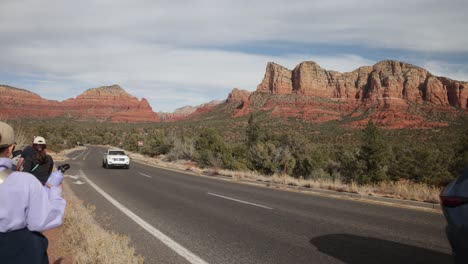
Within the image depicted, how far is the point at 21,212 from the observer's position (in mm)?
2334

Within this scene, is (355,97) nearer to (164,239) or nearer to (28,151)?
(164,239)

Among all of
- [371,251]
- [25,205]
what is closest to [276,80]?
[371,251]

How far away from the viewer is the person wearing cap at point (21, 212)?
7.55 feet

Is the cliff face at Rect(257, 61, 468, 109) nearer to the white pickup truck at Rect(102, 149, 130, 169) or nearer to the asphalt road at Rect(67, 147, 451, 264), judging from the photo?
the white pickup truck at Rect(102, 149, 130, 169)

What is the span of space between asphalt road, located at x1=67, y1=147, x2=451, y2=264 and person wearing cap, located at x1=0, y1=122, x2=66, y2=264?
11.1 feet

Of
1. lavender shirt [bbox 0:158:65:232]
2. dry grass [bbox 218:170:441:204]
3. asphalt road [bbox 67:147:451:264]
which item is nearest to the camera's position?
lavender shirt [bbox 0:158:65:232]

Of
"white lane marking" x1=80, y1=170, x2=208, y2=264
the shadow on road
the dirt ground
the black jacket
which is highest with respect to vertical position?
the black jacket

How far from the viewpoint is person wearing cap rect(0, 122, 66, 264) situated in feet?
7.55

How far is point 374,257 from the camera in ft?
→ 18.5

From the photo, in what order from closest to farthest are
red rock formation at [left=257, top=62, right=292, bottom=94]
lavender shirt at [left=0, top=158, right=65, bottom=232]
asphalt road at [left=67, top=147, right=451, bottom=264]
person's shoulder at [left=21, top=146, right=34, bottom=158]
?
lavender shirt at [left=0, top=158, right=65, bottom=232] < asphalt road at [left=67, top=147, right=451, bottom=264] < person's shoulder at [left=21, top=146, right=34, bottom=158] < red rock formation at [left=257, top=62, right=292, bottom=94]

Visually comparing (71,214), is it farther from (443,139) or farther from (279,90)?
(279,90)

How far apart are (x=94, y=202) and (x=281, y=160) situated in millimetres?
26365

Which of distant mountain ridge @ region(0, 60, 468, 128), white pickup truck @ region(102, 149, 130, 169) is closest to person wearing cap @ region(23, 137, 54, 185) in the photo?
white pickup truck @ region(102, 149, 130, 169)

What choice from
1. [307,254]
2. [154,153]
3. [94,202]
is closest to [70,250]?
[307,254]
